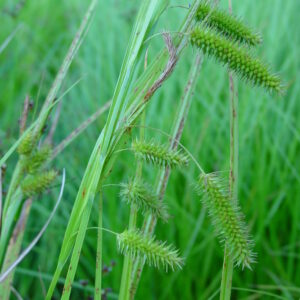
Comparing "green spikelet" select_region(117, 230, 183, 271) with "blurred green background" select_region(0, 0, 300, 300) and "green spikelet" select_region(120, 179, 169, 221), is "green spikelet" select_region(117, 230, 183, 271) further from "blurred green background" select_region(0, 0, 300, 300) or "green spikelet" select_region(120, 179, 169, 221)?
"blurred green background" select_region(0, 0, 300, 300)

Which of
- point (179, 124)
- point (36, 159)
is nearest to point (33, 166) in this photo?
point (36, 159)

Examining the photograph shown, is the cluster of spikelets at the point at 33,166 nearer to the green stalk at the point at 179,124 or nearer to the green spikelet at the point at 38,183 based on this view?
the green spikelet at the point at 38,183

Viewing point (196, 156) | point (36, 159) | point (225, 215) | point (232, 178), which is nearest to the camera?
point (225, 215)

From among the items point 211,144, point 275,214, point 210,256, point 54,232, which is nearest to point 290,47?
point 211,144

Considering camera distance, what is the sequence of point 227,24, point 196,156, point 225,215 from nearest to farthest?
point 225,215 < point 227,24 < point 196,156

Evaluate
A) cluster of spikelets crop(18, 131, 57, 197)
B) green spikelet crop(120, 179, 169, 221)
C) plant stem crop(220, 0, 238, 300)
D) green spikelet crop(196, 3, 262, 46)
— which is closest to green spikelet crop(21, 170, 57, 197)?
cluster of spikelets crop(18, 131, 57, 197)

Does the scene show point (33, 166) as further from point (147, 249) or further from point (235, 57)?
point (235, 57)

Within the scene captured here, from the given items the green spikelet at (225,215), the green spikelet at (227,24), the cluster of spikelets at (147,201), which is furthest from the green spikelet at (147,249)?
the green spikelet at (227,24)
